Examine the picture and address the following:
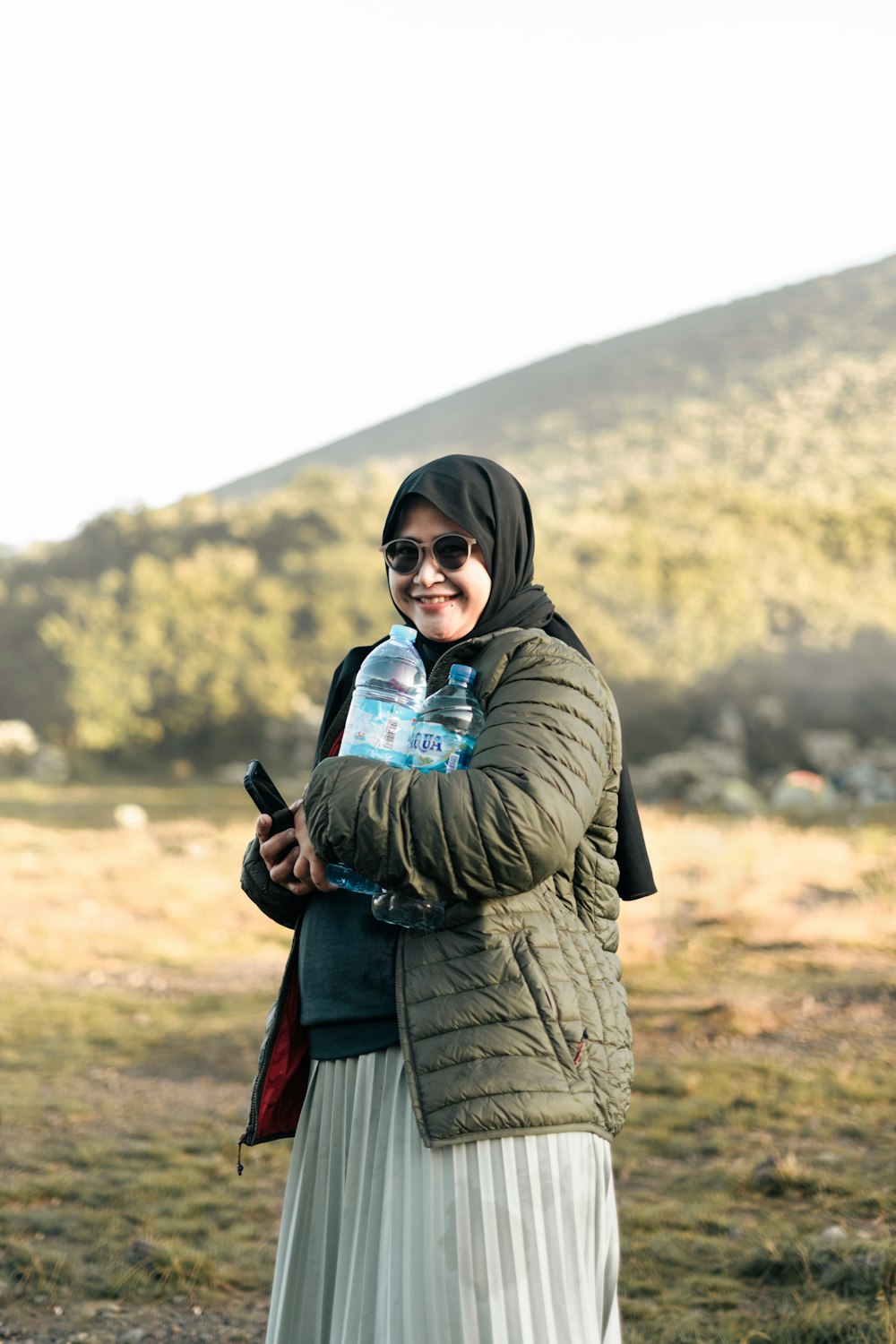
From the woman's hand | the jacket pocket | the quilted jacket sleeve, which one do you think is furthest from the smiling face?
the jacket pocket

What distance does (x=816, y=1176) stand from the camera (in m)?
4.97

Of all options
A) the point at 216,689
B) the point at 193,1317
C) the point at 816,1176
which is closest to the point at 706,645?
the point at 216,689

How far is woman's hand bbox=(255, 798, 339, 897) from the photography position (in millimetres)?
1857

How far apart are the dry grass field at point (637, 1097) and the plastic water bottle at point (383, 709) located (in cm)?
206

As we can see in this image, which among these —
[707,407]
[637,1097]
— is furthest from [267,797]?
[707,407]

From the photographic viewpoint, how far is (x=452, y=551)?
1.90m

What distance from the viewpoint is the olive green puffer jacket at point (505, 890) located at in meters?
1.60

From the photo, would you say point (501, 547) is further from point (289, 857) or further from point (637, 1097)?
point (637, 1097)

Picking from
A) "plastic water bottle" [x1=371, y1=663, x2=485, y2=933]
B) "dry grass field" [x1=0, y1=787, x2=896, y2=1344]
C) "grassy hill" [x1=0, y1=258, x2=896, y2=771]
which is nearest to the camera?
"plastic water bottle" [x1=371, y1=663, x2=485, y2=933]

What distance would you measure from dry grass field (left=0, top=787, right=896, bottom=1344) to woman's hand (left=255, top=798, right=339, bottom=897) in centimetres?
204

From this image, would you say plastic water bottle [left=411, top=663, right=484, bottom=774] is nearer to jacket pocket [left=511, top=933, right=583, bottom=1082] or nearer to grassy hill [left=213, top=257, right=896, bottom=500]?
jacket pocket [left=511, top=933, right=583, bottom=1082]

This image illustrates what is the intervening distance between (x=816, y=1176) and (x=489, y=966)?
388cm

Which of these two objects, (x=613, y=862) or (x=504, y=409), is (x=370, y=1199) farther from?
(x=504, y=409)

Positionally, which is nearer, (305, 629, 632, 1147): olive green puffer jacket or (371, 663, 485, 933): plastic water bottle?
(305, 629, 632, 1147): olive green puffer jacket
